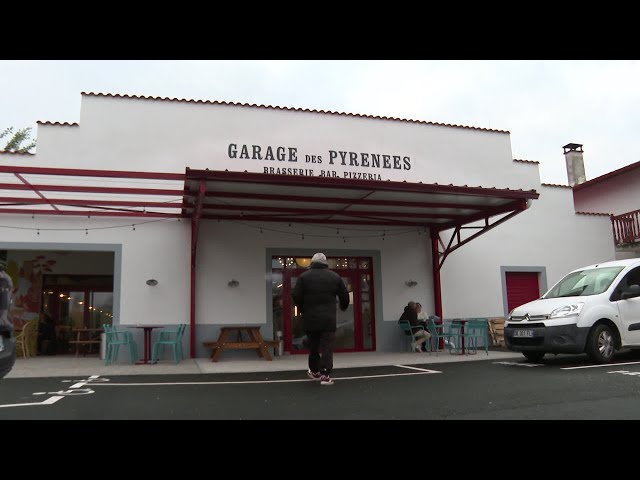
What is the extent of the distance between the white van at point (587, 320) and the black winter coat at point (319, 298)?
143 inches

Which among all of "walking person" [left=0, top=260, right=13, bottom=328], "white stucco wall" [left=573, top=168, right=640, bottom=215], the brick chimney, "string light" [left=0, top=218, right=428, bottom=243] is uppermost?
the brick chimney

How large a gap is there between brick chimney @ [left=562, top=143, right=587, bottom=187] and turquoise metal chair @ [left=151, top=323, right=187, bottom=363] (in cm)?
1594

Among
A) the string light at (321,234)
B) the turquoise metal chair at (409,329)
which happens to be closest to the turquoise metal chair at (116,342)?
the string light at (321,234)

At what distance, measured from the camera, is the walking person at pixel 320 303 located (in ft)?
21.9

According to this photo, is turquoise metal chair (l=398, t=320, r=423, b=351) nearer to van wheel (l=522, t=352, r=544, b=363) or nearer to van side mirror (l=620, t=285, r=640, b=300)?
van wheel (l=522, t=352, r=544, b=363)

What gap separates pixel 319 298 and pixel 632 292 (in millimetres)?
5443

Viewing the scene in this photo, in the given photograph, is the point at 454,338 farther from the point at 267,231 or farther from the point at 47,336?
the point at 47,336

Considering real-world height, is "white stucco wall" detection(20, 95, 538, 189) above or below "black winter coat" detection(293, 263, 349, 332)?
above

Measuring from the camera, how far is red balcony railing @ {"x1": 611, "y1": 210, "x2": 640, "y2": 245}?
15477mm

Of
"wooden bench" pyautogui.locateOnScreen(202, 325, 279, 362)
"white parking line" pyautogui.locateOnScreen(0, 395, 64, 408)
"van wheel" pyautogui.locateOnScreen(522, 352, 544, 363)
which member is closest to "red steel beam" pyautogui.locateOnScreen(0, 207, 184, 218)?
"wooden bench" pyautogui.locateOnScreen(202, 325, 279, 362)

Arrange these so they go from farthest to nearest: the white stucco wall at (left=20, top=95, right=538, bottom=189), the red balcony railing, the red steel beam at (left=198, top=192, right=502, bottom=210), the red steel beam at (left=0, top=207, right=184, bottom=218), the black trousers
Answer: the red balcony railing < the white stucco wall at (left=20, top=95, right=538, bottom=189) < the red steel beam at (left=0, top=207, right=184, bottom=218) < the red steel beam at (left=198, top=192, right=502, bottom=210) < the black trousers

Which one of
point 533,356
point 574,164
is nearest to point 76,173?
point 533,356

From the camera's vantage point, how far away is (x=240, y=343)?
10.4 meters
